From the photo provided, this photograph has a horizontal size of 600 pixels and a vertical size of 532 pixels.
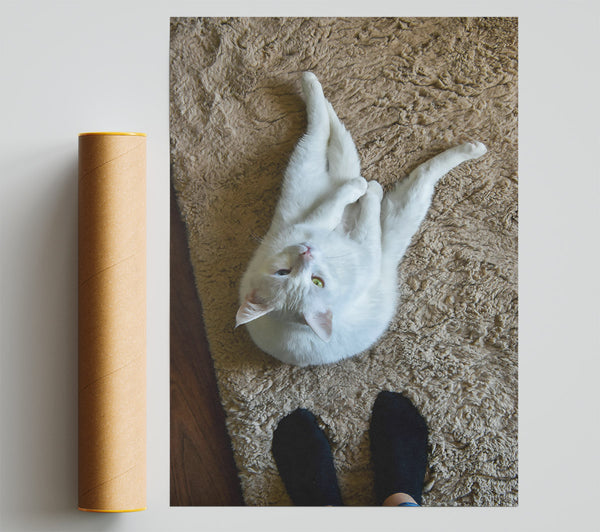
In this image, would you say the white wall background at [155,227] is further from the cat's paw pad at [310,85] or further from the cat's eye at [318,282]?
the cat's eye at [318,282]

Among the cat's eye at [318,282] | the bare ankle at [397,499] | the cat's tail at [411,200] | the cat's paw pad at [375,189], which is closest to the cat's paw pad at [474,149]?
the cat's tail at [411,200]

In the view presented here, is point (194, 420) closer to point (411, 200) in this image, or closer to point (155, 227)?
point (155, 227)

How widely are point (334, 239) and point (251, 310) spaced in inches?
10.1

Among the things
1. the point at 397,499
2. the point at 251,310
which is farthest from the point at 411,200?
the point at 397,499

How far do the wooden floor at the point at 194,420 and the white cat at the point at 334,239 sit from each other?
0.49 feet

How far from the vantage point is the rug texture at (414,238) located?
129cm

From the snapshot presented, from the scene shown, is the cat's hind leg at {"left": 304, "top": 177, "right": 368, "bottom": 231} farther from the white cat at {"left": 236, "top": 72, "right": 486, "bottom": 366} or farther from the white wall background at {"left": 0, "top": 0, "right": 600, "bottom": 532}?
the white wall background at {"left": 0, "top": 0, "right": 600, "bottom": 532}

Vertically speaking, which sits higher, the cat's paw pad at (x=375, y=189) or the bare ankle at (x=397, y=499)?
the cat's paw pad at (x=375, y=189)

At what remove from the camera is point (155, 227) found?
4.36ft

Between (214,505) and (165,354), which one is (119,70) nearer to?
(165,354)

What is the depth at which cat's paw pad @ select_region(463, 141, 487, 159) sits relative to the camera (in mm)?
1291

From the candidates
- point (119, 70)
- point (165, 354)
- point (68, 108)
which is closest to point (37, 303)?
point (165, 354)

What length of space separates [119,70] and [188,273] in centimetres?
54

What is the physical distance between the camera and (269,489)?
4.26 ft
